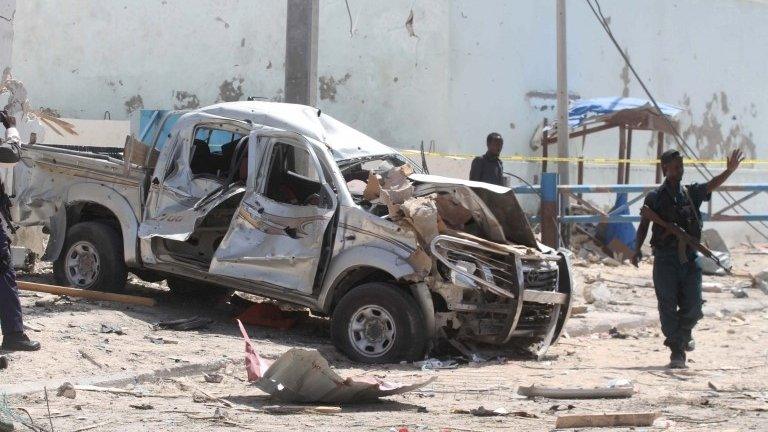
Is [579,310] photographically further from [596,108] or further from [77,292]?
[596,108]

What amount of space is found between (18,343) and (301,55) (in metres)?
5.14

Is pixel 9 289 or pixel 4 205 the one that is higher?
pixel 4 205

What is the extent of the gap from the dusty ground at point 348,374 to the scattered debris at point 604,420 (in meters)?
0.09

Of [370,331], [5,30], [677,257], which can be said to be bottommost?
[370,331]

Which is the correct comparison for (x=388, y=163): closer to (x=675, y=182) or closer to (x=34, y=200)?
(x=675, y=182)

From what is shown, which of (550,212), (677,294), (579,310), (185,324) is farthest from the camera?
(550,212)

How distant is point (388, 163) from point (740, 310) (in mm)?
5958

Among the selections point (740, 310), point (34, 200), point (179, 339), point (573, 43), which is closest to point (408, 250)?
point (179, 339)

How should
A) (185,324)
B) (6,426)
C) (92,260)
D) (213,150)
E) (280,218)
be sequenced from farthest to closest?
1. (92,260)
2. (213,150)
3. (185,324)
4. (280,218)
5. (6,426)

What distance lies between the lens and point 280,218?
10141 millimetres

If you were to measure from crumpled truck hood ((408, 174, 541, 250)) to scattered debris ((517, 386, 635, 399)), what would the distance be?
79.5 inches

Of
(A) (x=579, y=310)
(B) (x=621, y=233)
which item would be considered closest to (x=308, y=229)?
(A) (x=579, y=310)

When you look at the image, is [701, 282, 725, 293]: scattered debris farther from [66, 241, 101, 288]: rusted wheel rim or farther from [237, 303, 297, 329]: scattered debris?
[66, 241, 101, 288]: rusted wheel rim

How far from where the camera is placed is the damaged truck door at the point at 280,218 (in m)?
9.97
